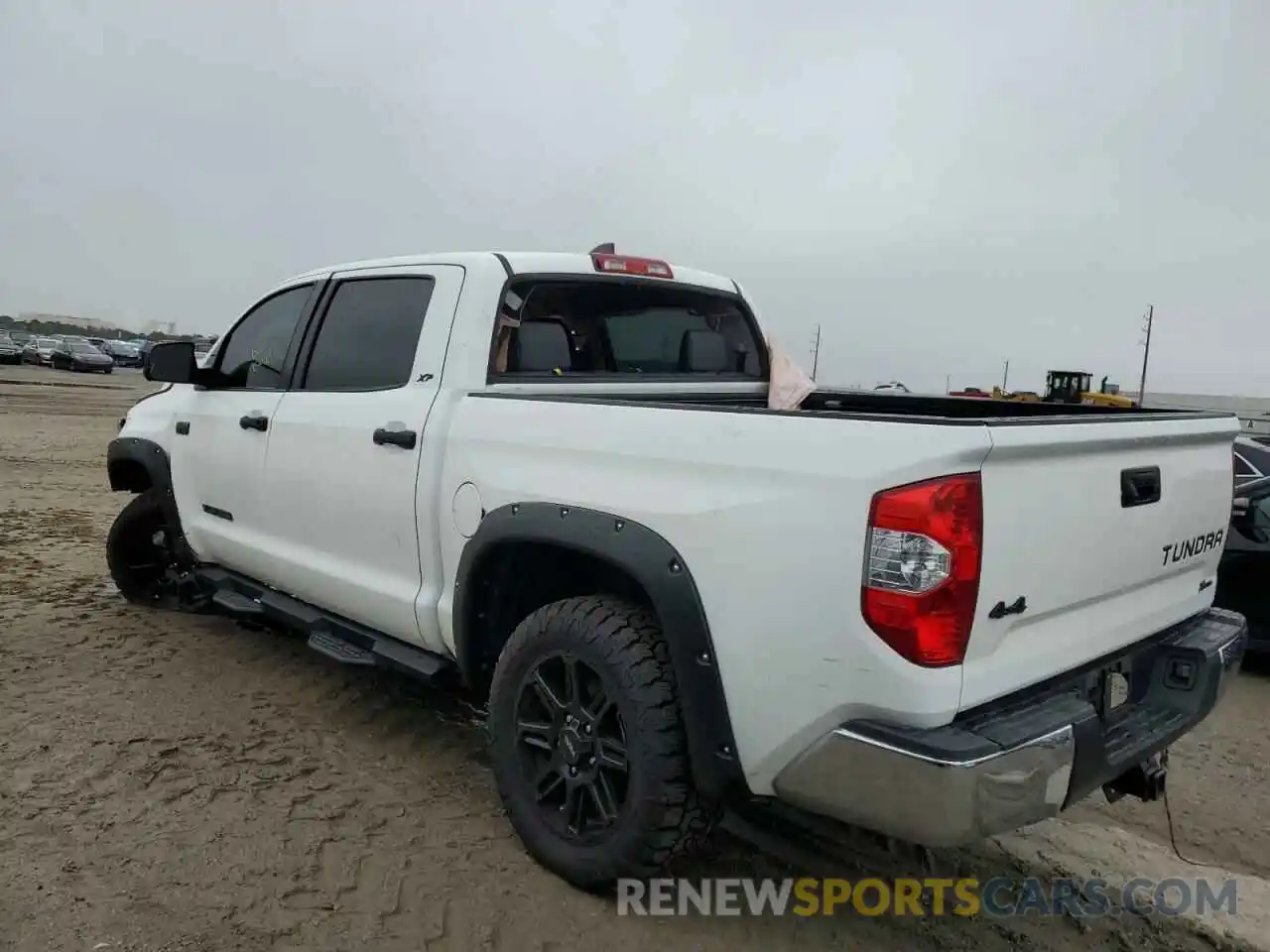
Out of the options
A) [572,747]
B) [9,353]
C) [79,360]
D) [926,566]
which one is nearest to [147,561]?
[572,747]

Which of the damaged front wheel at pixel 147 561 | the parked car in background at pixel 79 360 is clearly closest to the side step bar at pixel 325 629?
the damaged front wheel at pixel 147 561

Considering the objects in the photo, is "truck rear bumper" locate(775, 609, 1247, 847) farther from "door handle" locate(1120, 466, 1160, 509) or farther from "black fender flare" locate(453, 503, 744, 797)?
"door handle" locate(1120, 466, 1160, 509)

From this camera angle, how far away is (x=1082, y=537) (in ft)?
7.48

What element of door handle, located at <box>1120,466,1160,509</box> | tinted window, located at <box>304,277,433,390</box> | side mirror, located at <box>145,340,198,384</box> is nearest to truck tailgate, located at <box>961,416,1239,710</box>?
door handle, located at <box>1120,466,1160,509</box>

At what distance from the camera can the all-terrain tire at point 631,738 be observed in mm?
2441

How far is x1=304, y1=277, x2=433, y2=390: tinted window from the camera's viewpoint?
3453 mm

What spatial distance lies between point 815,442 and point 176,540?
395 centimetres

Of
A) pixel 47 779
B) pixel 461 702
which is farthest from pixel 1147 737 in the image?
pixel 47 779

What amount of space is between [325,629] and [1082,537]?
281cm

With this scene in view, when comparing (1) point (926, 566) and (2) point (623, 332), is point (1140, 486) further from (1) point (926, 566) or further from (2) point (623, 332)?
(2) point (623, 332)

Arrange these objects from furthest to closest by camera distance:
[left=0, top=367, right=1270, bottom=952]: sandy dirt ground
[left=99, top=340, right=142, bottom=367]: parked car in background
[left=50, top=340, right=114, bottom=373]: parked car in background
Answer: [left=99, top=340, right=142, bottom=367]: parked car in background, [left=50, top=340, right=114, bottom=373]: parked car in background, [left=0, top=367, right=1270, bottom=952]: sandy dirt ground

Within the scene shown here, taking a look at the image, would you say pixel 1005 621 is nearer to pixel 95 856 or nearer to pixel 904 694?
pixel 904 694

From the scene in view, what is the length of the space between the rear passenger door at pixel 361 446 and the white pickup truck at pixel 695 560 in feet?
0.05

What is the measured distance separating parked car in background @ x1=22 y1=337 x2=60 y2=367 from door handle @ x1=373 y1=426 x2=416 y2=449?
48.7 metres
